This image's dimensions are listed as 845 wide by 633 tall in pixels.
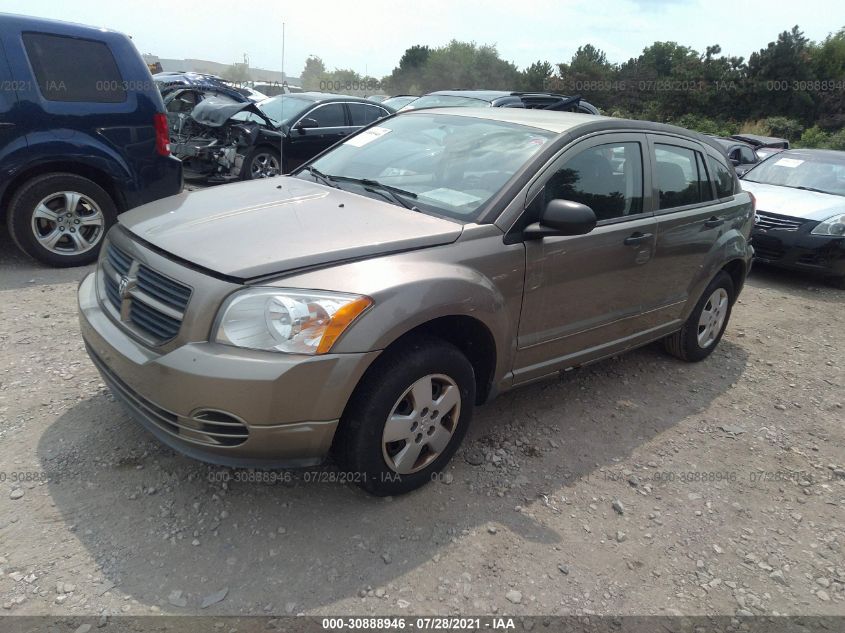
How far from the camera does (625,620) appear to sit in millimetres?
2385

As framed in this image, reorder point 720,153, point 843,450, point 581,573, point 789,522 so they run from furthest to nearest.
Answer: point 720,153, point 843,450, point 789,522, point 581,573

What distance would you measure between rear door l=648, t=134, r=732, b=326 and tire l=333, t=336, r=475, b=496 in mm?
1763

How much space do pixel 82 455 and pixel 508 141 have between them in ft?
8.71

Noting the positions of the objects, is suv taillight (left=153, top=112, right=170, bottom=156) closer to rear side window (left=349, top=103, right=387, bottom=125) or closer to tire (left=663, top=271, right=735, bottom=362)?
tire (left=663, top=271, right=735, bottom=362)

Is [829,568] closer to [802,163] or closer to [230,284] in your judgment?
[230,284]

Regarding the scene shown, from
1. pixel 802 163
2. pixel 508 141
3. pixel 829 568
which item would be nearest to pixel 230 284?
pixel 508 141

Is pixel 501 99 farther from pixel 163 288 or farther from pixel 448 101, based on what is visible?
pixel 163 288

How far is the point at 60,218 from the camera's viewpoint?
532 cm

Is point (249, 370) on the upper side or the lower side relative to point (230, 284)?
lower

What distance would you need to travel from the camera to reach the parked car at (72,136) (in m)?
5.01

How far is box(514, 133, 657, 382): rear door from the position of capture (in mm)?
3186

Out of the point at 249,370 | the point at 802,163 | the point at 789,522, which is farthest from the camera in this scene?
the point at 802,163

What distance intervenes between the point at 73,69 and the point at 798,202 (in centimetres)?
799

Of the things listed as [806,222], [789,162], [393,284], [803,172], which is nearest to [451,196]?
[393,284]
